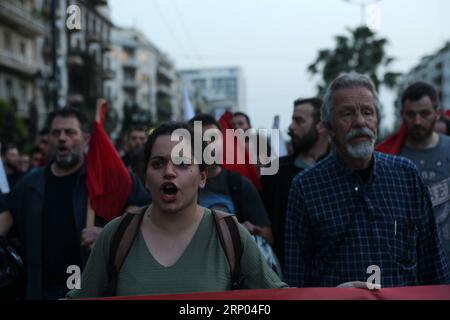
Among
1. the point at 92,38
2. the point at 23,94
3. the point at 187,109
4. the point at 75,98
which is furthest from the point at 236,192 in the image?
the point at 92,38

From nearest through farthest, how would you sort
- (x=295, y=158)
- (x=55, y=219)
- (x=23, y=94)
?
1. (x=55, y=219)
2. (x=295, y=158)
3. (x=23, y=94)

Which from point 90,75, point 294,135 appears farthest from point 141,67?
point 294,135

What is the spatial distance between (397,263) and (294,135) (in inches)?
84.4

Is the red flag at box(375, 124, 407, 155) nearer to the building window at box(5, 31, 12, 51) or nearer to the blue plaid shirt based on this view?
the blue plaid shirt

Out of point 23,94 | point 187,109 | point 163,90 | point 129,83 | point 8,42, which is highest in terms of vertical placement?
point 163,90

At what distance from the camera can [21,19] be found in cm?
3522

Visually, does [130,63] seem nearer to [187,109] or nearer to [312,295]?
[187,109]

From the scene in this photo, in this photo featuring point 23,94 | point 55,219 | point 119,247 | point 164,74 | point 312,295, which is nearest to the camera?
point 312,295

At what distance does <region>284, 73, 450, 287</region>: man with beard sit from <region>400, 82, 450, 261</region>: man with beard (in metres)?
0.82

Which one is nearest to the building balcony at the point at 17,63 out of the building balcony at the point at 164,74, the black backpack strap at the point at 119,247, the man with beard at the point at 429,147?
the man with beard at the point at 429,147

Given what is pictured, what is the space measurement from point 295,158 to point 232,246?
8.29 feet

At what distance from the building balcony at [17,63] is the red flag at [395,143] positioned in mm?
32999

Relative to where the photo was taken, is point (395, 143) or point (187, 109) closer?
point (395, 143)

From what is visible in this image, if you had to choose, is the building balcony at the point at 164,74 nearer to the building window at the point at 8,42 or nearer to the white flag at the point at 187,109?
the building window at the point at 8,42
